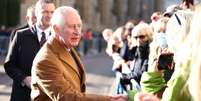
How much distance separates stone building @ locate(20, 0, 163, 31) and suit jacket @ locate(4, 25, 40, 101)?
118ft

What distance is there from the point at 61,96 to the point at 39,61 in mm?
304

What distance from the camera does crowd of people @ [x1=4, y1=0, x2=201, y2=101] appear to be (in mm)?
3045

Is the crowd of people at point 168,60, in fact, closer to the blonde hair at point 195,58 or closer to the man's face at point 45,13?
the blonde hair at point 195,58

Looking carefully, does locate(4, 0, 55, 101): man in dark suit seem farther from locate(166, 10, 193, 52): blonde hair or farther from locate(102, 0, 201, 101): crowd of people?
locate(166, 10, 193, 52): blonde hair

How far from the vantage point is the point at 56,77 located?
4.29m

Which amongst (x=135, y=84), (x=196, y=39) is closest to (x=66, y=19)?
(x=196, y=39)

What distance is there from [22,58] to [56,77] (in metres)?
1.99

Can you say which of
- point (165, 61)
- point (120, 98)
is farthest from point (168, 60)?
point (120, 98)

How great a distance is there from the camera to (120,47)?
35.4ft

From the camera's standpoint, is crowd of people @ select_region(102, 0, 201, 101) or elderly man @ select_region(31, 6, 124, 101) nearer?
crowd of people @ select_region(102, 0, 201, 101)

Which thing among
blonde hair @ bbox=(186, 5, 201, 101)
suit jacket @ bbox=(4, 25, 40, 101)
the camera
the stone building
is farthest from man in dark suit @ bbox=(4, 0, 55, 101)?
the stone building

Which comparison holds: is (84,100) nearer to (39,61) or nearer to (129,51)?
(39,61)

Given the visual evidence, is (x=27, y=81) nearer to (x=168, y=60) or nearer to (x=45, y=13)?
(x=45, y=13)

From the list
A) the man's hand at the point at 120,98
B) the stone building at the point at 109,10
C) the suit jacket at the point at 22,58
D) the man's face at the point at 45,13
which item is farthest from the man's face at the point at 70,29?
the stone building at the point at 109,10
